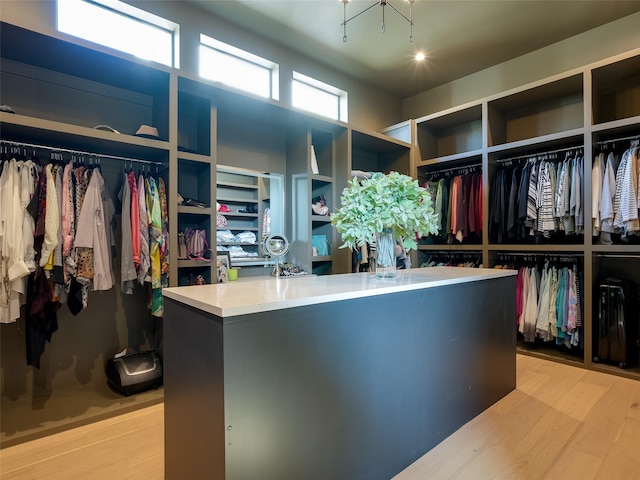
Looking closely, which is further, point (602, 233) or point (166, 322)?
point (602, 233)

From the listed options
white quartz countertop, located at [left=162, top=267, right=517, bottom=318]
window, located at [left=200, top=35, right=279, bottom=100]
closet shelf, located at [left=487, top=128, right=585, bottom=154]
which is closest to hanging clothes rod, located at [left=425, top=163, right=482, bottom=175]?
closet shelf, located at [left=487, top=128, right=585, bottom=154]

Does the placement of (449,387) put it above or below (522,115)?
below

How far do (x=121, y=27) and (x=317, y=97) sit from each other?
207cm

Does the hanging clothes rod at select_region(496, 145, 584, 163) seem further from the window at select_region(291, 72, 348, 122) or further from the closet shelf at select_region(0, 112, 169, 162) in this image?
the closet shelf at select_region(0, 112, 169, 162)

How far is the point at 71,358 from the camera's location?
8.06 ft

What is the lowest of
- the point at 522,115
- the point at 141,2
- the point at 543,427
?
the point at 543,427

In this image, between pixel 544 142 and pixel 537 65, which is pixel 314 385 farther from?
pixel 537 65

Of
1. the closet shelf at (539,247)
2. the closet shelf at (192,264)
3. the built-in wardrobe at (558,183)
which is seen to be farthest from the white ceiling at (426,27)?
the closet shelf at (192,264)

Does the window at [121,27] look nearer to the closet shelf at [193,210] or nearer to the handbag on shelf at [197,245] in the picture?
the closet shelf at [193,210]

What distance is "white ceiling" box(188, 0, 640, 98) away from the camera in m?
2.94

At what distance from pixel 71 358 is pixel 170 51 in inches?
102

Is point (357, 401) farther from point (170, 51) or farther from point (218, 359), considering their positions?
point (170, 51)

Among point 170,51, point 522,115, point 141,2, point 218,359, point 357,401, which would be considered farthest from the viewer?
point 522,115

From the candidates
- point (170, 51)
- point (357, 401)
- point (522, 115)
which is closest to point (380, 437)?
point (357, 401)
